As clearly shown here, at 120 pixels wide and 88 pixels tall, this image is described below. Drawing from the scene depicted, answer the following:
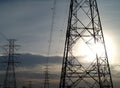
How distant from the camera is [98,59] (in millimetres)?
40250

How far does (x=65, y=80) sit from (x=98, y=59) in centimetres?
551

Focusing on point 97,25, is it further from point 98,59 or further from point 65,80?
point 65,80

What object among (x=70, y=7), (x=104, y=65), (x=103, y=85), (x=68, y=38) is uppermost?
(x=70, y=7)

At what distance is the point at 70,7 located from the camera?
42.9 meters

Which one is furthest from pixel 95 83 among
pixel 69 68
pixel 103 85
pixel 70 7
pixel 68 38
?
pixel 70 7

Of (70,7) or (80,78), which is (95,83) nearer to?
(80,78)

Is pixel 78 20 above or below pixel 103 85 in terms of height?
above

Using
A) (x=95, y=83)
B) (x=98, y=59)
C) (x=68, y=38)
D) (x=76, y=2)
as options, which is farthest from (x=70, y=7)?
(x=95, y=83)

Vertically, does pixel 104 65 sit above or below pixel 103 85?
above

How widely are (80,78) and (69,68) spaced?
2.09 metres

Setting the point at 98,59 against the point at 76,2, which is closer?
the point at 98,59

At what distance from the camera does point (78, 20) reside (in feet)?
137

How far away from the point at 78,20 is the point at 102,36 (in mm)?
4000

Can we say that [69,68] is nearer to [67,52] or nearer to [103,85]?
[67,52]
